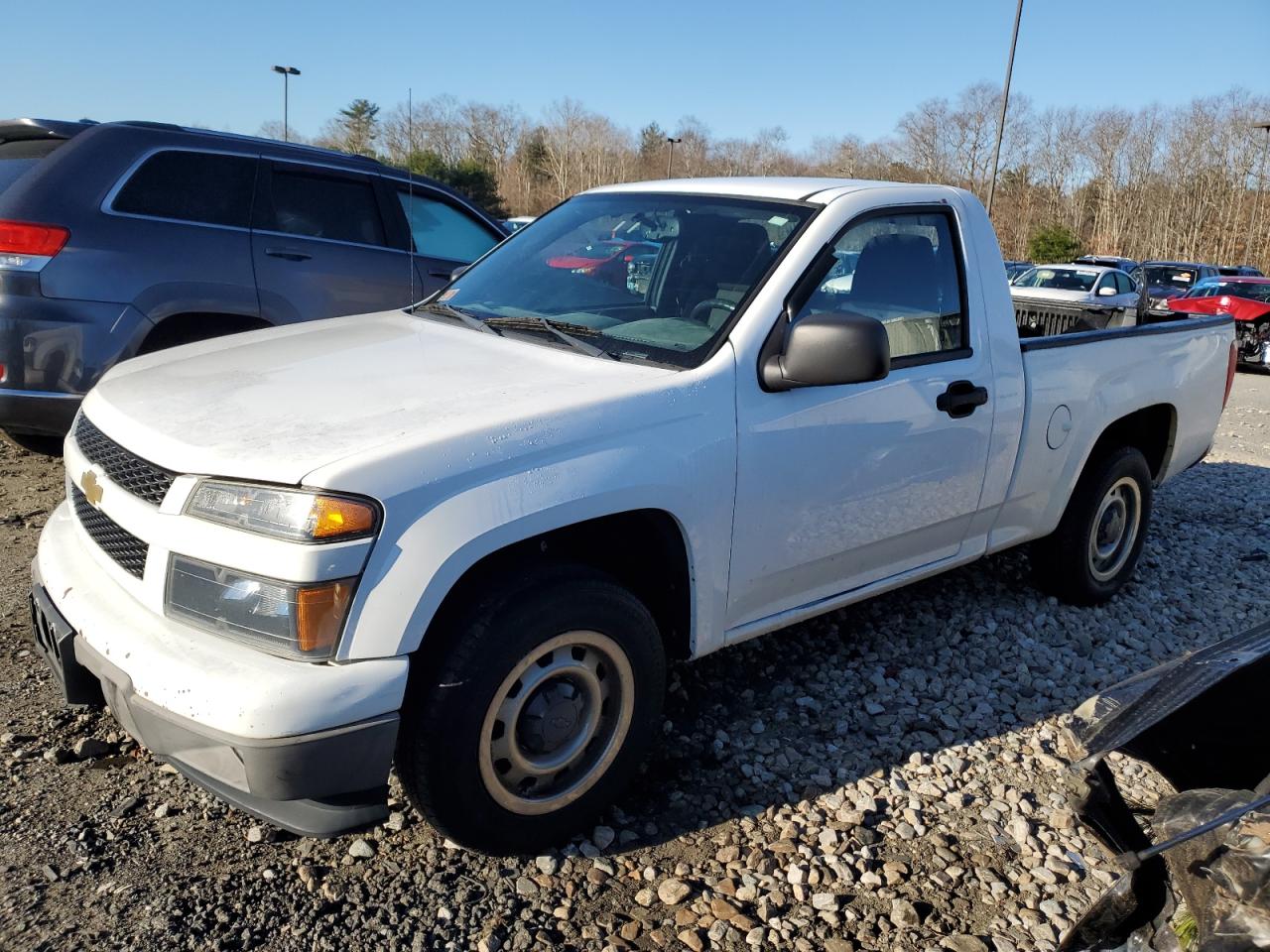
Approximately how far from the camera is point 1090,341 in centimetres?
427

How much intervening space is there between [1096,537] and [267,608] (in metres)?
3.99

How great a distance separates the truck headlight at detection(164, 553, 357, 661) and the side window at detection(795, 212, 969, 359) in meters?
1.94

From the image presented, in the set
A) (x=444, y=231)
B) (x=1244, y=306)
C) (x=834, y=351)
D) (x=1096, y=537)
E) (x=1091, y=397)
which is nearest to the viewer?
(x=834, y=351)

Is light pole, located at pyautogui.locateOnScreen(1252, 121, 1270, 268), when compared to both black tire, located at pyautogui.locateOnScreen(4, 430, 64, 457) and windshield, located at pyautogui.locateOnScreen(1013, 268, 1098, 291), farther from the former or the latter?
black tire, located at pyautogui.locateOnScreen(4, 430, 64, 457)

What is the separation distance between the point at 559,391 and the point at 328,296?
136 inches

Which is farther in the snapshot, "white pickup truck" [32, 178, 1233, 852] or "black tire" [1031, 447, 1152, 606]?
"black tire" [1031, 447, 1152, 606]

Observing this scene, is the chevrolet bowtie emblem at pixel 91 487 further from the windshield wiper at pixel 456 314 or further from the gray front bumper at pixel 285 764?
the windshield wiper at pixel 456 314

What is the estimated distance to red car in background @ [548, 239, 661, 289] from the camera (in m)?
3.60

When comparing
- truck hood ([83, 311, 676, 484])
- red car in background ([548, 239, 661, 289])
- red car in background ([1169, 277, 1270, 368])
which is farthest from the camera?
red car in background ([1169, 277, 1270, 368])

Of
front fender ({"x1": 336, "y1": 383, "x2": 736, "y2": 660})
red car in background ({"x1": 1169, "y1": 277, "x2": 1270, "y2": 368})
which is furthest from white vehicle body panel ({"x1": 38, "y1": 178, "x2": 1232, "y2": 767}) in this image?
red car in background ({"x1": 1169, "y1": 277, "x2": 1270, "y2": 368})

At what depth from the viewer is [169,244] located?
505 centimetres

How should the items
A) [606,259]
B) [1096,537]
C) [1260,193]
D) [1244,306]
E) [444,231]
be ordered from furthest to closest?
[1260,193]
[1244,306]
[444,231]
[1096,537]
[606,259]

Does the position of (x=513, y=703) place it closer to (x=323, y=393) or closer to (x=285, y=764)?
(x=285, y=764)

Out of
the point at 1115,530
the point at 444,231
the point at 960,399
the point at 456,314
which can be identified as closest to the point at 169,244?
the point at 444,231
